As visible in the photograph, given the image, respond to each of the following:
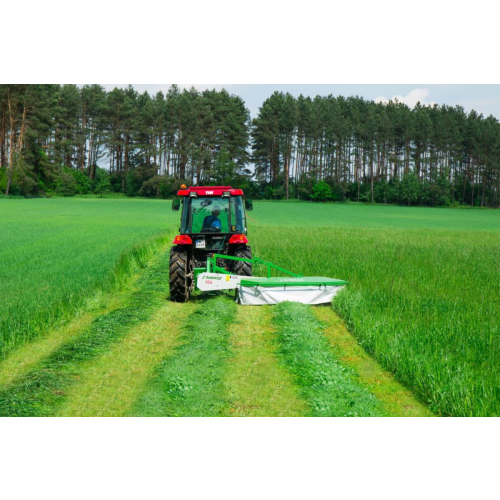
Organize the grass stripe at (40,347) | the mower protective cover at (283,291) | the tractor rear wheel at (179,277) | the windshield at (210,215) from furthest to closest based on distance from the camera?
the windshield at (210,215)
the tractor rear wheel at (179,277)
the mower protective cover at (283,291)
the grass stripe at (40,347)

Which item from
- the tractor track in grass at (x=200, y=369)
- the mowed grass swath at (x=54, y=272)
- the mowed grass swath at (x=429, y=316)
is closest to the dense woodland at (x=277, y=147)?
the mowed grass swath at (x=54, y=272)

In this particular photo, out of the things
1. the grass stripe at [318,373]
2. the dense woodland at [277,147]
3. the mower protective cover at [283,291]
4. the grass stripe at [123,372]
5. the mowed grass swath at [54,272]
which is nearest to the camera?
the grass stripe at [318,373]

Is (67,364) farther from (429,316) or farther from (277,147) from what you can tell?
(277,147)

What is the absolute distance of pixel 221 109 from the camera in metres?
70.6

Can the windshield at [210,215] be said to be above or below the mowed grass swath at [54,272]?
above

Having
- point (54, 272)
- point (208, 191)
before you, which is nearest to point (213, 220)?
point (208, 191)

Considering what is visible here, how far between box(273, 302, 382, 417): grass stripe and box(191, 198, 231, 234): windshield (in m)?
3.11

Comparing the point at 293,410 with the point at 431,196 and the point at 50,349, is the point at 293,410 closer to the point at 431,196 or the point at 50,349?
the point at 50,349

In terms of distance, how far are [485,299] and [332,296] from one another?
274cm

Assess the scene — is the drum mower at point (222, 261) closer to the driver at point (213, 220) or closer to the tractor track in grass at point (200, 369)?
the driver at point (213, 220)

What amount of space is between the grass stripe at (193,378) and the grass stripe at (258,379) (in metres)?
0.13

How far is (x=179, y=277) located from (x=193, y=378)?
13.8 feet

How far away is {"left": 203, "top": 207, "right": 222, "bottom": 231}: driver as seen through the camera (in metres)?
10.9

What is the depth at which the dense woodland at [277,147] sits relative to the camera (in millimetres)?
69375
